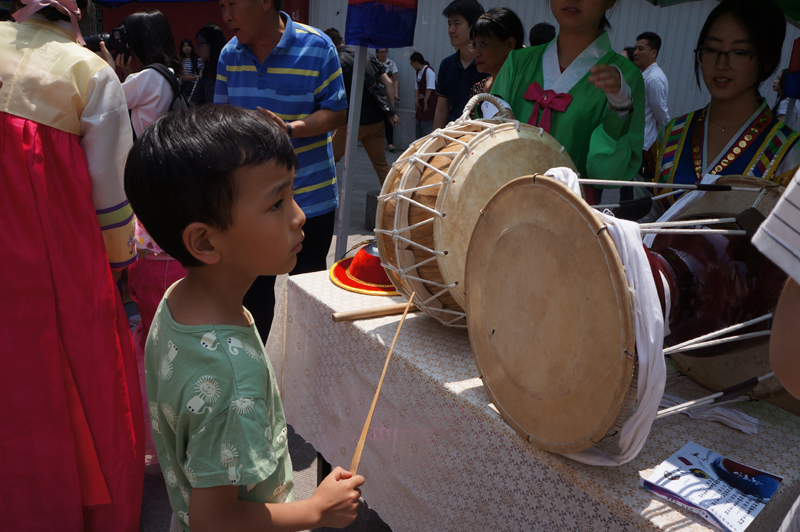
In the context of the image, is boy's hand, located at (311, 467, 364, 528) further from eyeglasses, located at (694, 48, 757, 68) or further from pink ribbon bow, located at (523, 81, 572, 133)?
eyeglasses, located at (694, 48, 757, 68)

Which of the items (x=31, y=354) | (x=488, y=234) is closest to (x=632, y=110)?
(x=488, y=234)

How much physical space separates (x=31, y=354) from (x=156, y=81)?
1.36 meters

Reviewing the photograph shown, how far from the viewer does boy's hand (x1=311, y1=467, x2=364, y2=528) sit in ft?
2.99

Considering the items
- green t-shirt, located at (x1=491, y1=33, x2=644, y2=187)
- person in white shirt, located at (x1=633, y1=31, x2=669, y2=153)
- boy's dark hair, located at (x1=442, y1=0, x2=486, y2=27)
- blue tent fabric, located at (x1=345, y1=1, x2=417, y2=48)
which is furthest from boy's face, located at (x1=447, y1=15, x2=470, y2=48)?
green t-shirt, located at (x1=491, y1=33, x2=644, y2=187)

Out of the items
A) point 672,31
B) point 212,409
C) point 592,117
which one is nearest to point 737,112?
point 592,117

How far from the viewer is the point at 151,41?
8.33ft

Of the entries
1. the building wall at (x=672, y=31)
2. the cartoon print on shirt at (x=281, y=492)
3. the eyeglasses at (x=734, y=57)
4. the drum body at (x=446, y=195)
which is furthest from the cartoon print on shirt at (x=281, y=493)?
the building wall at (x=672, y=31)

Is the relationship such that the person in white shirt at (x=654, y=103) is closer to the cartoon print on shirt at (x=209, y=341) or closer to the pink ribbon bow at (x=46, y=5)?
the pink ribbon bow at (x=46, y=5)

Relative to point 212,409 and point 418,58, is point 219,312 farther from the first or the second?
point 418,58

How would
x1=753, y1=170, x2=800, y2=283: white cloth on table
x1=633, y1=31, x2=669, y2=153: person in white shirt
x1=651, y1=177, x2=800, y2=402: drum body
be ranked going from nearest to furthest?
1. x1=753, y1=170, x2=800, y2=283: white cloth on table
2. x1=651, y1=177, x2=800, y2=402: drum body
3. x1=633, y1=31, x2=669, y2=153: person in white shirt

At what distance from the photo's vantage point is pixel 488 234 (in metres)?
1.16

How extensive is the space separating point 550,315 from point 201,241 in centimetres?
62

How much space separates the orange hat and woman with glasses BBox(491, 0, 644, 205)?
69cm

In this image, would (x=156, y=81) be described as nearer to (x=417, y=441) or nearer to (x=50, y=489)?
(x=50, y=489)
